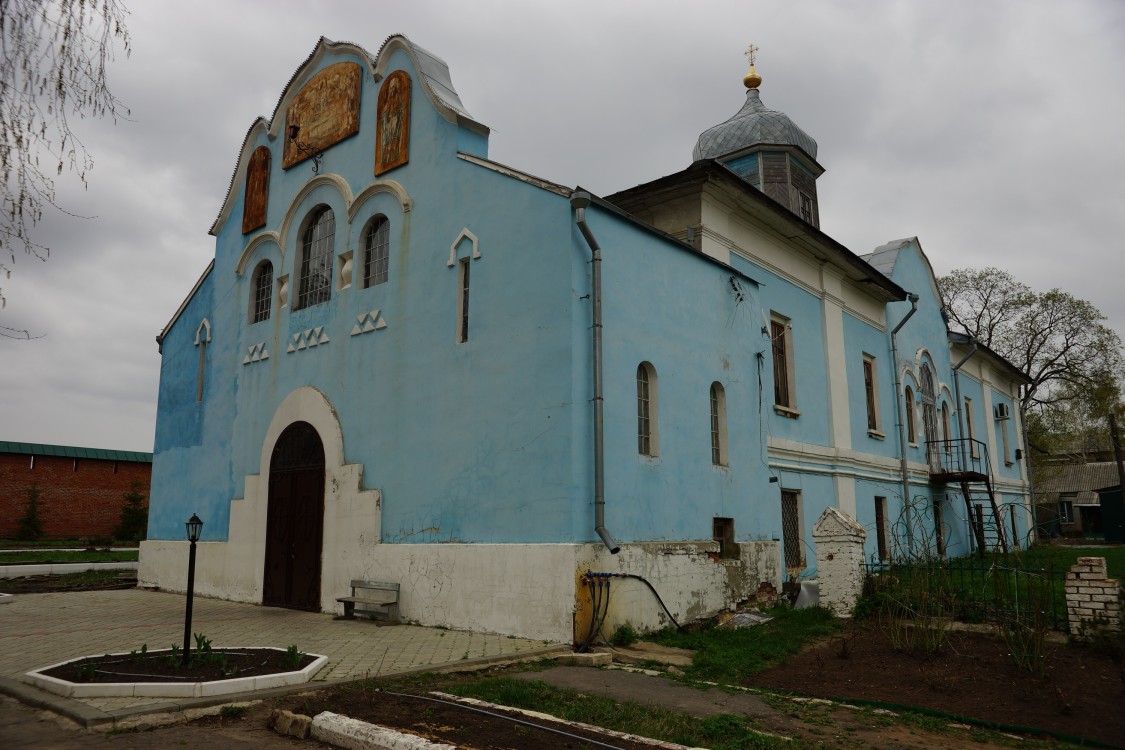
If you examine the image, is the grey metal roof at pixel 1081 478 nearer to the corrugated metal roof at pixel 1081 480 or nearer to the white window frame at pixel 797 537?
the corrugated metal roof at pixel 1081 480

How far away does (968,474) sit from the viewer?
20688mm

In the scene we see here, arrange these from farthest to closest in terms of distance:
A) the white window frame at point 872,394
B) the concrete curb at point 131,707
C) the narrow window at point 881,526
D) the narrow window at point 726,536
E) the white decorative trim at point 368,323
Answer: the white window frame at point 872,394
the narrow window at point 881,526
the white decorative trim at point 368,323
the narrow window at point 726,536
the concrete curb at point 131,707

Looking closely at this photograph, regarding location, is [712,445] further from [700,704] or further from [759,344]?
[700,704]

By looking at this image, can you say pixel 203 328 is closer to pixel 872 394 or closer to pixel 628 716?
pixel 628 716

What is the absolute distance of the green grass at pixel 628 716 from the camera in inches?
209

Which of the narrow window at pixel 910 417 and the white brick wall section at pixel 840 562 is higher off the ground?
the narrow window at pixel 910 417

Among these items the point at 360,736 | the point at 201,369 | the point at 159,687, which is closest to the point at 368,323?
the point at 201,369

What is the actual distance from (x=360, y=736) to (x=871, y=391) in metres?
17.2

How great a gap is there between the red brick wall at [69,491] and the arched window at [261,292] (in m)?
17.3

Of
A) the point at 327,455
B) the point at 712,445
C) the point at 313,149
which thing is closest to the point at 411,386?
the point at 327,455

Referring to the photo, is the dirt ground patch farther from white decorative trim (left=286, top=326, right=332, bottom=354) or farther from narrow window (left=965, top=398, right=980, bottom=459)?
narrow window (left=965, top=398, right=980, bottom=459)

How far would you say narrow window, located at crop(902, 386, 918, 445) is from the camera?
2112 centimetres

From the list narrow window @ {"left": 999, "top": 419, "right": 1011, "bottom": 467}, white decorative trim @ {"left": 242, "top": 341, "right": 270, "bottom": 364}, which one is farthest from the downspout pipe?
white decorative trim @ {"left": 242, "top": 341, "right": 270, "bottom": 364}

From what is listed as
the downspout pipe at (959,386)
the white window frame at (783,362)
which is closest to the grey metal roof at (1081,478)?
the downspout pipe at (959,386)
